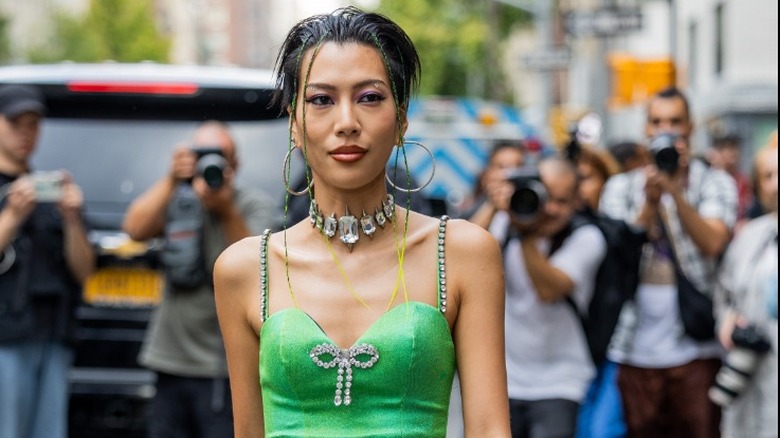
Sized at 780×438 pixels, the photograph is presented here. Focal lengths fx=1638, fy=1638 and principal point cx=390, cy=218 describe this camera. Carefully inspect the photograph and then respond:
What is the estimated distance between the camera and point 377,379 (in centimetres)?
321

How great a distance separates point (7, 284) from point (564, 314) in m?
2.45

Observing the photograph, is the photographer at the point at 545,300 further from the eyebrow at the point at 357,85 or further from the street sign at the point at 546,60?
the street sign at the point at 546,60

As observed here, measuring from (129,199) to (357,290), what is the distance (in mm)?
4783

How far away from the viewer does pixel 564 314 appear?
7383 mm

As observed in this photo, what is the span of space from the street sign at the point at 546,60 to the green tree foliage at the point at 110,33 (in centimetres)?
3808

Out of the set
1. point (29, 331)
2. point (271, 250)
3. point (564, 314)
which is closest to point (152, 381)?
point (29, 331)

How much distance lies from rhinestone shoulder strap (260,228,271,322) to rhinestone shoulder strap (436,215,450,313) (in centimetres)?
35

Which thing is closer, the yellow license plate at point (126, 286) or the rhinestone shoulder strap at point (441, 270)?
the rhinestone shoulder strap at point (441, 270)

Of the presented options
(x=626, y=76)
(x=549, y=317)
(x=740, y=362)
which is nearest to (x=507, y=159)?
(x=549, y=317)

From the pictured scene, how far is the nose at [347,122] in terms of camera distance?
10.5ft

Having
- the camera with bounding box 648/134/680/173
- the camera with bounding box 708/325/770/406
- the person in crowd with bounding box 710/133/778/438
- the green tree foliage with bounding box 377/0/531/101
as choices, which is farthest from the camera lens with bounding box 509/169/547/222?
the green tree foliage with bounding box 377/0/531/101

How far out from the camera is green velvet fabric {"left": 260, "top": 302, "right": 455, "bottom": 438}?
321cm

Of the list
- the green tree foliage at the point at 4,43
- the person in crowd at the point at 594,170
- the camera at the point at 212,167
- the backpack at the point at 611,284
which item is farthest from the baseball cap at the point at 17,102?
the green tree foliage at the point at 4,43

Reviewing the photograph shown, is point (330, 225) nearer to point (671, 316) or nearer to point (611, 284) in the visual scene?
point (611, 284)
